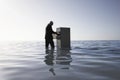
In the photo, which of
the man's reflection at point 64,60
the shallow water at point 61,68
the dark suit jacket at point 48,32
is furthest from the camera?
the dark suit jacket at point 48,32

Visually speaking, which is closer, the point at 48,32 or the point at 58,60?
the point at 58,60

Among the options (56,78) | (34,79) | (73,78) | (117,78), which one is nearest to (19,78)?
(34,79)

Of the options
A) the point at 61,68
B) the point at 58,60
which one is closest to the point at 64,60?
the point at 58,60

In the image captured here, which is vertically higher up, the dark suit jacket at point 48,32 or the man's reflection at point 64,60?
the dark suit jacket at point 48,32

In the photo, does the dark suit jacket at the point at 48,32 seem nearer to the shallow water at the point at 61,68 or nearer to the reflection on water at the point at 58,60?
the reflection on water at the point at 58,60

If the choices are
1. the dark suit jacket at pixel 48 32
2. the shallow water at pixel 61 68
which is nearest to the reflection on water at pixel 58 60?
the shallow water at pixel 61 68

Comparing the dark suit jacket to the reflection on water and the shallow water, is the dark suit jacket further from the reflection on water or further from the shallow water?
the shallow water

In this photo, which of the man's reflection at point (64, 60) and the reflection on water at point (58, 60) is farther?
the man's reflection at point (64, 60)

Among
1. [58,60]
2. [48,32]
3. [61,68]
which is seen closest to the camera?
[61,68]

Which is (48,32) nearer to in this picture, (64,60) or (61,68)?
(64,60)

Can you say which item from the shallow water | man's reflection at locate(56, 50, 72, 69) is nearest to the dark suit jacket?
man's reflection at locate(56, 50, 72, 69)

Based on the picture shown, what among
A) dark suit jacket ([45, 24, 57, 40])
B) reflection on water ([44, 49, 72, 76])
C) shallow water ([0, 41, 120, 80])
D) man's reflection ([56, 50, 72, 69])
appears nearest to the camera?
shallow water ([0, 41, 120, 80])

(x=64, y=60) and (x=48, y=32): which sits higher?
(x=48, y=32)

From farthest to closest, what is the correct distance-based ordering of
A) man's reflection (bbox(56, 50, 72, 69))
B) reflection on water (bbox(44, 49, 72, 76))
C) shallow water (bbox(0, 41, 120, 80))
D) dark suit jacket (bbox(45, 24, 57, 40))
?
dark suit jacket (bbox(45, 24, 57, 40)) → man's reflection (bbox(56, 50, 72, 69)) → reflection on water (bbox(44, 49, 72, 76)) → shallow water (bbox(0, 41, 120, 80))
